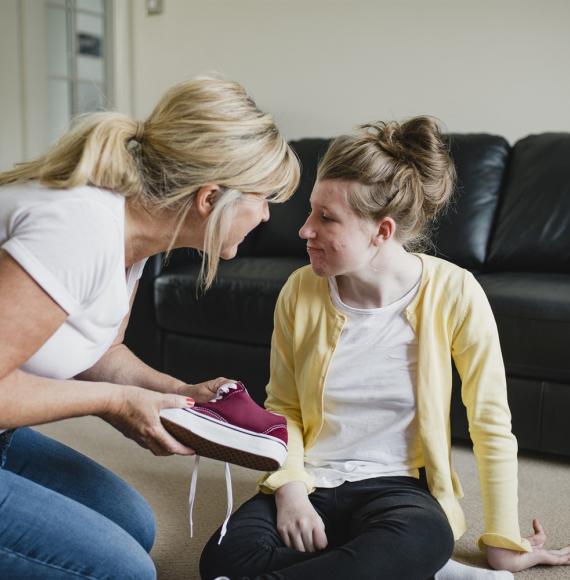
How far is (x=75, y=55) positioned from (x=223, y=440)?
345cm

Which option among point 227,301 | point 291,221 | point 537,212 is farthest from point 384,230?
point 291,221

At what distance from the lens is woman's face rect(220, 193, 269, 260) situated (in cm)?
120

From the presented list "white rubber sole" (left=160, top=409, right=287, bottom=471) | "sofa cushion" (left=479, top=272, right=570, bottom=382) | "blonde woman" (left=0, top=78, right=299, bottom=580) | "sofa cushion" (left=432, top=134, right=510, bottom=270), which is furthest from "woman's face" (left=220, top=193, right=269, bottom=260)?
"sofa cushion" (left=432, top=134, right=510, bottom=270)

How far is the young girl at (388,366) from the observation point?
139 cm

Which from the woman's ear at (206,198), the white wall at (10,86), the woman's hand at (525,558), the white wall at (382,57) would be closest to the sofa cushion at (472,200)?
the white wall at (382,57)

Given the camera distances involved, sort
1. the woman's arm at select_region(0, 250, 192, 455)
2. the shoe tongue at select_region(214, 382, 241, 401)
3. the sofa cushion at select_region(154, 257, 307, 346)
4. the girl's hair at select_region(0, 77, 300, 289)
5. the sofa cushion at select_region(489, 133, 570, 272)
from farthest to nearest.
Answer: the sofa cushion at select_region(489, 133, 570, 272) < the sofa cushion at select_region(154, 257, 307, 346) < the shoe tongue at select_region(214, 382, 241, 401) < the girl's hair at select_region(0, 77, 300, 289) < the woman's arm at select_region(0, 250, 192, 455)

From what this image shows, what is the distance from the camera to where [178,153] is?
3.70 ft

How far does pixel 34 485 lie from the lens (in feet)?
3.79

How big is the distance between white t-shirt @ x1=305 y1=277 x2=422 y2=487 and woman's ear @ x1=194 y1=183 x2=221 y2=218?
16.2 inches

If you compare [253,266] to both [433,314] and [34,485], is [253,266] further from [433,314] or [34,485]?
[34,485]

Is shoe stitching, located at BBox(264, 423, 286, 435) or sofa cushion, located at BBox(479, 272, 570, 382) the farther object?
sofa cushion, located at BBox(479, 272, 570, 382)

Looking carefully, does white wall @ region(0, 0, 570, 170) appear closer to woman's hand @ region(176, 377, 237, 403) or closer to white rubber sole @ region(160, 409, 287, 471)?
woman's hand @ region(176, 377, 237, 403)

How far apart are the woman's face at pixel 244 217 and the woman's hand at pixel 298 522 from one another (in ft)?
1.42

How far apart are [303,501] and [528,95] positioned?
216cm
